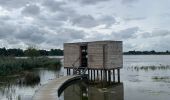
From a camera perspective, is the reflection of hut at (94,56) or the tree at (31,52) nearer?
the reflection of hut at (94,56)

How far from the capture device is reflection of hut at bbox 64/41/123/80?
115 feet

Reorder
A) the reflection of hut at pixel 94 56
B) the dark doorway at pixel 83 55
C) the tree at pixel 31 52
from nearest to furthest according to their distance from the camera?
the reflection of hut at pixel 94 56
the dark doorway at pixel 83 55
the tree at pixel 31 52

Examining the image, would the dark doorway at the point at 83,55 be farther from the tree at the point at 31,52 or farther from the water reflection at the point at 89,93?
the tree at the point at 31,52

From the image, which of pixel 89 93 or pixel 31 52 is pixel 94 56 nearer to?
pixel 89 93

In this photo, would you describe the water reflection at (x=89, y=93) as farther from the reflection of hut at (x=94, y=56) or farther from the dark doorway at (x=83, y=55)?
the dark doorway at (x=83, y=55)

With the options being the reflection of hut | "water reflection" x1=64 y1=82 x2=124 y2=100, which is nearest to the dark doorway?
the reflection of hut

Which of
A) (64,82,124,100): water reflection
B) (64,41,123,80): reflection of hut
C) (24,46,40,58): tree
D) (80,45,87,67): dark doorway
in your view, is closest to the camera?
(64,82,124,100): water reflection

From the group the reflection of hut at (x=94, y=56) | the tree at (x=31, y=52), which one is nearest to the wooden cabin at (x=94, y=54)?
the reflection of hut at (x=94, y=56)

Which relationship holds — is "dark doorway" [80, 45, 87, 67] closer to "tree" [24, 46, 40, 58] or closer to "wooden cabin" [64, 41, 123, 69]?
"wooden cabin" [64, 41, 123, 69]

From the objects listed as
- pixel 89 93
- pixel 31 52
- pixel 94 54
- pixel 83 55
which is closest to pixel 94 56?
pixel 94 54

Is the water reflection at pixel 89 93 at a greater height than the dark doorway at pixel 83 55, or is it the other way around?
the dark doorway at pixel 83 55

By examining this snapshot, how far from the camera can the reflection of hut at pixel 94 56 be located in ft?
115

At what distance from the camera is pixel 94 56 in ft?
118

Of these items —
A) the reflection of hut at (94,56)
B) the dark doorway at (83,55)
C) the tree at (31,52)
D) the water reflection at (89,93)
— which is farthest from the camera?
the tree at (31,52)
